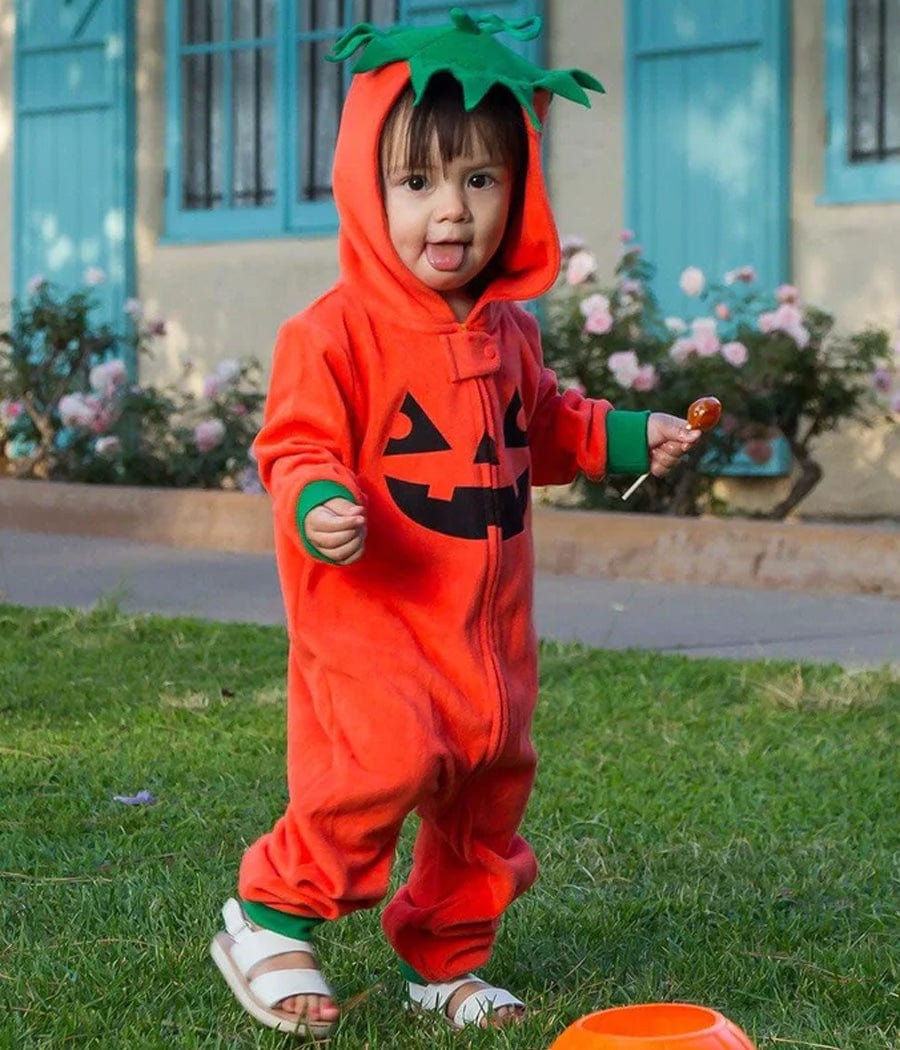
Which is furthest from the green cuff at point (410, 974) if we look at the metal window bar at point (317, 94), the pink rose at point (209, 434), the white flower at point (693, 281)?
the metal window bar at point (317, 94)

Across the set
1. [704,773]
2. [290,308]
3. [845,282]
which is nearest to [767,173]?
[845,282]

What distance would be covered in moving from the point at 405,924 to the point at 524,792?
0.25 meters

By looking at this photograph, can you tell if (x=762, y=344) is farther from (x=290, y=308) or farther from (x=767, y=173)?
(x=290, y=308)

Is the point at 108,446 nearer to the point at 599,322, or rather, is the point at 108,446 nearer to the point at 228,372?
the point at 228,372

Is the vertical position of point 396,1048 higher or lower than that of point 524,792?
lower

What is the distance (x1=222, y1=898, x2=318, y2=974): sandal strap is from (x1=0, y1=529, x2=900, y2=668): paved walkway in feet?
9.22

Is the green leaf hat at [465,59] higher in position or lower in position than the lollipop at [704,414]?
higher

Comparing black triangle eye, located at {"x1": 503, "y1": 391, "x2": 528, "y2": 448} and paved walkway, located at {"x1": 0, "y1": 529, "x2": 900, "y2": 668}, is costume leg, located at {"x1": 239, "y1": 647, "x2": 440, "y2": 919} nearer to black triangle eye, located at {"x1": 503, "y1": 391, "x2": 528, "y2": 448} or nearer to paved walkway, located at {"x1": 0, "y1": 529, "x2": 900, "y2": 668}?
black triangle eye, located at {"x1": 503, "y1": 391, "x2": 528, "y2": 448}

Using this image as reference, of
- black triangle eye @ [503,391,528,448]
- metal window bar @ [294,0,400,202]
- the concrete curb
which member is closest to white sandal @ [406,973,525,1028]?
black triangle eye @ [503,391,528,448]

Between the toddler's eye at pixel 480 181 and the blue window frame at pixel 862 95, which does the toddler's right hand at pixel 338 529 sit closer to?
the toddler's eye at pixel 480 181

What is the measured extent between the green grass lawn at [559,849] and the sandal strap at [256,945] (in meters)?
0.09

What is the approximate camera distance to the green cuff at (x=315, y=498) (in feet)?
8.11

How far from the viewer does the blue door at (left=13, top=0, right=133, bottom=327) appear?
10.6 m

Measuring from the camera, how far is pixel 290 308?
1002 centimetres
